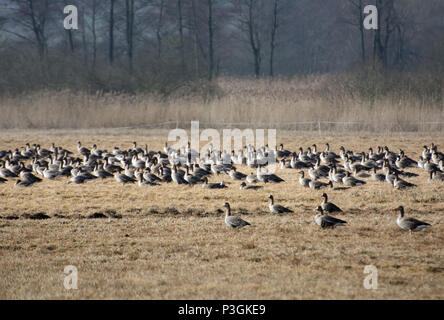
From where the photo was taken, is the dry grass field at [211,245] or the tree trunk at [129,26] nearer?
the dry grass field at [211,245]

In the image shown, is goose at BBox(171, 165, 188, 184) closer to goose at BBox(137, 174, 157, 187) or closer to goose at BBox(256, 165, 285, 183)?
goose at BBox(137, 174, 157, 187)

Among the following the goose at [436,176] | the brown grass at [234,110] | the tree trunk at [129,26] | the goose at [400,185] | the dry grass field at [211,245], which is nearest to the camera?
the dry grass field at [211,245]

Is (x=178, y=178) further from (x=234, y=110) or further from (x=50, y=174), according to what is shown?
(x=234, y=110)

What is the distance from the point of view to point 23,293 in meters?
6.13

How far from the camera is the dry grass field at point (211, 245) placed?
20.5ft

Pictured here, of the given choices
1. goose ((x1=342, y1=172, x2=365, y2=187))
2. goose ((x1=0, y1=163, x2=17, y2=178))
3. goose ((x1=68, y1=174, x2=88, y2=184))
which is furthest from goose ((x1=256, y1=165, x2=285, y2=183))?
goose ((x1=0, y1=163, x2=17, y2=178))

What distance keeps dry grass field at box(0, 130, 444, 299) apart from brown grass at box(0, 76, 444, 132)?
1165 centimetres

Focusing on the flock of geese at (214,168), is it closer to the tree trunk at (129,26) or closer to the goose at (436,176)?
the goose at (436,176)

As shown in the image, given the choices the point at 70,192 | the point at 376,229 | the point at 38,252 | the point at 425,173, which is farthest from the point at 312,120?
the point at 38,252

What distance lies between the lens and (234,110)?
1053 inches

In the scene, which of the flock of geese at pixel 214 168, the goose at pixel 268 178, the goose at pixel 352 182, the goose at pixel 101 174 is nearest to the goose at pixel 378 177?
the flock of geese at pixel 214 168

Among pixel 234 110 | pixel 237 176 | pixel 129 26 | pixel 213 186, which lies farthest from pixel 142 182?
pixel 129 26

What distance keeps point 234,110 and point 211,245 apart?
18.8 metres

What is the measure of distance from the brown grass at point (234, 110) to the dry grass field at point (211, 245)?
11653 mm
